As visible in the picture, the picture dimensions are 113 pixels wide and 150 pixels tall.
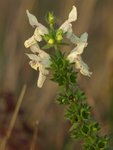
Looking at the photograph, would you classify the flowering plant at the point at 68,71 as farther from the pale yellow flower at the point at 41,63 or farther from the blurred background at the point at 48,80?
the blurred background at the point at 48,80

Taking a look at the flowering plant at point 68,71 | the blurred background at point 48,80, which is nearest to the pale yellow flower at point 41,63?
the flowering plant at point 68,71

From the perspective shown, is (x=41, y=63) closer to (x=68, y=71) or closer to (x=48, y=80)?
(x=68, y=71)

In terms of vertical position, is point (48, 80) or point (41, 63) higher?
point (48, 80)

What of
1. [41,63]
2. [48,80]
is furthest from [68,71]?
[48,80]

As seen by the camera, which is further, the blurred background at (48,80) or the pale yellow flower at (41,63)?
the blurred background at (48,80)

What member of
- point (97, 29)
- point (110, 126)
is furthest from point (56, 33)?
point (97, 29)
